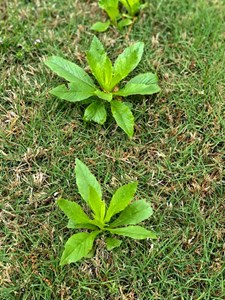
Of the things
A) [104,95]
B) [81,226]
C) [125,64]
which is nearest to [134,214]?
[81,226]

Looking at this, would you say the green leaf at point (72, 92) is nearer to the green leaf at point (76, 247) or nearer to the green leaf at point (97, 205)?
the green leaf at point (97, 205)

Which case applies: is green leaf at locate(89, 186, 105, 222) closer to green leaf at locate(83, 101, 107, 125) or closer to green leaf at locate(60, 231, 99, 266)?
green leaf at locate(60, 231, 99, 266)

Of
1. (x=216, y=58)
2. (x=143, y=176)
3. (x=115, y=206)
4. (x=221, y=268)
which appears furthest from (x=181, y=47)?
(x=221, y=268)

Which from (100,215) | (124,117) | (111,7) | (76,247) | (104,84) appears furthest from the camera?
(111,7)

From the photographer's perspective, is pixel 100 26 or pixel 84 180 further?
pixel 100 26

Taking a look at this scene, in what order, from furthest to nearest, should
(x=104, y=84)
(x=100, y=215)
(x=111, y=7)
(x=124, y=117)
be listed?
(x=111, y=7), (x=104, y=84), (x=124, y=117), (x=100, y=215)

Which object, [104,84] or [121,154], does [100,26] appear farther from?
[121,154]

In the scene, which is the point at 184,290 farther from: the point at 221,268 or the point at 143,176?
the point at 143,176

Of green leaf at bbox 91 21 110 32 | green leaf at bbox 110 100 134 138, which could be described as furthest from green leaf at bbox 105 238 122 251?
green leaf at bbox 91 21 110 32
